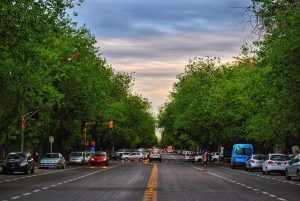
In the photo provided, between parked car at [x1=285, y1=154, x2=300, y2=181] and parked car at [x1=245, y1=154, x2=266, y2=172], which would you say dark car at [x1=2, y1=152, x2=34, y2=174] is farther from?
parked car at [x1=245, y1=154, x2=266, y2=172]

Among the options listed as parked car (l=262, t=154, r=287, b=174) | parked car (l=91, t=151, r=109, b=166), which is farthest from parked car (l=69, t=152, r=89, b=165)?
parked car (l=262, t=154, r=287, b=174)

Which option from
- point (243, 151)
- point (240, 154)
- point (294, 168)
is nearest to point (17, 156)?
point (294, 168)

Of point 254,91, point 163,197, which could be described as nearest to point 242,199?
point 163,197

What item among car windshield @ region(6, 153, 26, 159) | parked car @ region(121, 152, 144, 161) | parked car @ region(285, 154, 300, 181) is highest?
parked car @ region(121, 152, 144, 161)

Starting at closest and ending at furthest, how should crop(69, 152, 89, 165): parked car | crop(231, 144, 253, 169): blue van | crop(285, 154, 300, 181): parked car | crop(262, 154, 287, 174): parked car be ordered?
crop(285, 154, 300, 181): parked car, crop(262, 154, 287, 174): parked car, crop(231, 144, 253, 169): blue van, crop(69, 152, 89, 165): parked car

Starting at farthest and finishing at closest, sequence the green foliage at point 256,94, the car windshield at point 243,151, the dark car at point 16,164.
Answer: the car windshield at point 243,151, the dark car at point 16,164, the green foliage at point 256,94

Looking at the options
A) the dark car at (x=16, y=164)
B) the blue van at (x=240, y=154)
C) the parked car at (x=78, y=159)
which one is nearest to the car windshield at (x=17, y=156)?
the dark car at (x=16, y=164)

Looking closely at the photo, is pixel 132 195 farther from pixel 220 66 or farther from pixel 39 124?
pixel 220 66

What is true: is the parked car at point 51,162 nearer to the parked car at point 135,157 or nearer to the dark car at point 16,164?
the dark car at point 16,164

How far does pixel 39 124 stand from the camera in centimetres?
5869

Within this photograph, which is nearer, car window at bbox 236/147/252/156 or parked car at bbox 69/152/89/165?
car window at bbox 236/147/252/156

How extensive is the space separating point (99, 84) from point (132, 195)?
47253 millimetres

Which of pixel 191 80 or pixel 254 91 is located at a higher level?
pixel 191 80

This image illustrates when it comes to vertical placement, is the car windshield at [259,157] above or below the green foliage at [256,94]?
below
